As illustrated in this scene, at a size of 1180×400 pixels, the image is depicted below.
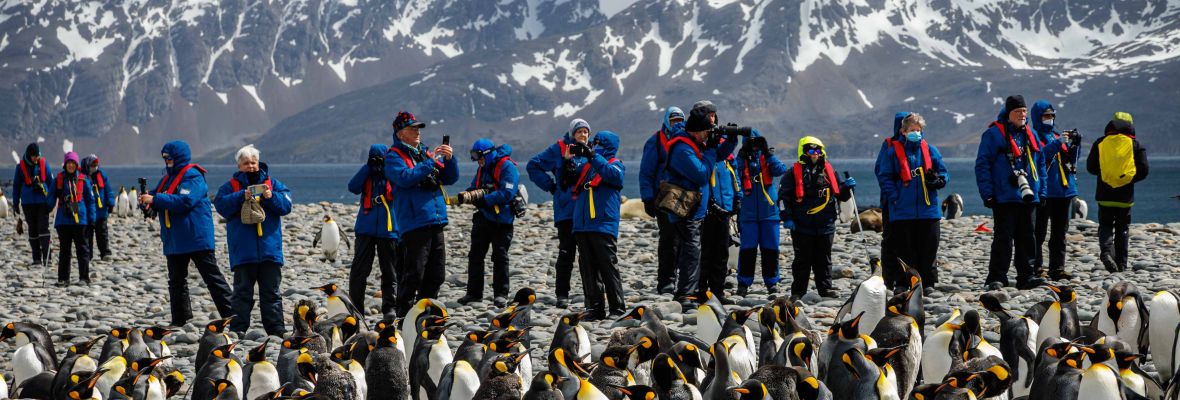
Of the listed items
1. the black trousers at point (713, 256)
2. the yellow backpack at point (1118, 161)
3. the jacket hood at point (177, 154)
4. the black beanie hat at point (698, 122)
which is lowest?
the black trousers at point (713, 256)

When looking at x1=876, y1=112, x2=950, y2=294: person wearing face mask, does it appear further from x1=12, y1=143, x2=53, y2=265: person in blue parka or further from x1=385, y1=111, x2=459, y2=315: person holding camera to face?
x1=12, y1=143, x2=53, y2=265: person in blue parka

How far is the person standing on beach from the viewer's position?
12.6m

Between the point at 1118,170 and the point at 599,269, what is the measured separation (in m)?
5.92

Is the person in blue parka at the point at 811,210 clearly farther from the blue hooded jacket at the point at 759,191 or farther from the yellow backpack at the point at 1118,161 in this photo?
the yellow backpack at the point at 1118,161

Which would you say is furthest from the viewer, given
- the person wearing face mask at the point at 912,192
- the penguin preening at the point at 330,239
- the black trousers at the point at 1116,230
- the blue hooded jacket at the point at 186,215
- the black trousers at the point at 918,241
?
the penguin preening at the point at 330,239

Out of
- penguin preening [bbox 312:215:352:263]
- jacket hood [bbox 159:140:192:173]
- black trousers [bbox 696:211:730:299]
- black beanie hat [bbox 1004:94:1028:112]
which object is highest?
black beanie hat [bbox 1004:94:1028:112]

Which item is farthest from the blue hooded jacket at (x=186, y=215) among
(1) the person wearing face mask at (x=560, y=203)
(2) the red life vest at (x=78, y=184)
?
(2) the red life vest at (x=78, y=184)

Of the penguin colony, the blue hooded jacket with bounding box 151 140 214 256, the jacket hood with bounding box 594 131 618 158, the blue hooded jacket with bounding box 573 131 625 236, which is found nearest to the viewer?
the penguin colony

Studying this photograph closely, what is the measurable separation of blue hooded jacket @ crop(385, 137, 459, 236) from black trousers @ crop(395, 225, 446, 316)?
10 cm

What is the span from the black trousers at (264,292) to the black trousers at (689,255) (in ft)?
11.7

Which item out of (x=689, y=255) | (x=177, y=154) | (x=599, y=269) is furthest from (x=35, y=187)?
(x=689, y=255)

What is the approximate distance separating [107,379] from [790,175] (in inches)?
257

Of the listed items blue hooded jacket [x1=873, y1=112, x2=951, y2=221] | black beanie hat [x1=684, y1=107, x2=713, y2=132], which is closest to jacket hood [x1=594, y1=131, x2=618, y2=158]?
black beanie hat [x1=684, y1=107, x2=713, y2=132]

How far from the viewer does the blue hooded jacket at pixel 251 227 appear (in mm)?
10359
